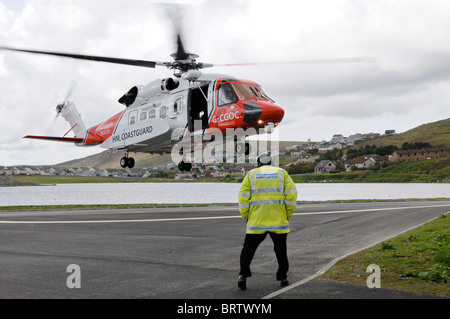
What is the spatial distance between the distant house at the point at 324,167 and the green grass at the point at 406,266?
157 m

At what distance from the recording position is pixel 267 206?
734 centimetres

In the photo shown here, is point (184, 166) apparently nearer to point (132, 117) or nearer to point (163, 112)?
point (132, 117)

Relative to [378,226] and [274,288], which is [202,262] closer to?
[274,288]

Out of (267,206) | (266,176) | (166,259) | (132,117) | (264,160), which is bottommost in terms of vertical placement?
(166,259)

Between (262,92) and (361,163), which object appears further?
(361,163)

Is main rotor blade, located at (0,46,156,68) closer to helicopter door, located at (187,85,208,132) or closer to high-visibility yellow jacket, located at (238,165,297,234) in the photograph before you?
helicopter door, located at (187,85,208,132)

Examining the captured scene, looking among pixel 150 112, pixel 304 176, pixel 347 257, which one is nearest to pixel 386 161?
pixel 304 176

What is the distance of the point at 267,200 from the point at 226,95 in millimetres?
13767

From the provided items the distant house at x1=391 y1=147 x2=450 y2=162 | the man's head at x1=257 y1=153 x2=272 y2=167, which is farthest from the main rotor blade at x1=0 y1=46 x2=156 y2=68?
the distant house at x1=391 y1=147 x2=450 y2=162

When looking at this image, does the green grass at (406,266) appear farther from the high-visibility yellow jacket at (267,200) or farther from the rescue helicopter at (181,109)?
the rescue helicopter at (181,109)

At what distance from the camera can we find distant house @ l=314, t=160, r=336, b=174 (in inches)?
6511

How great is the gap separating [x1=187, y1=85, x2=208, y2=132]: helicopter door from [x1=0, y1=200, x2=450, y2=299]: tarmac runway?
Result: 621 centimetres

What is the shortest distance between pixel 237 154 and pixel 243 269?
14188 millimetres

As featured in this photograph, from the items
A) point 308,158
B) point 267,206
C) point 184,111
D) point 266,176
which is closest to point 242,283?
point 267,206
